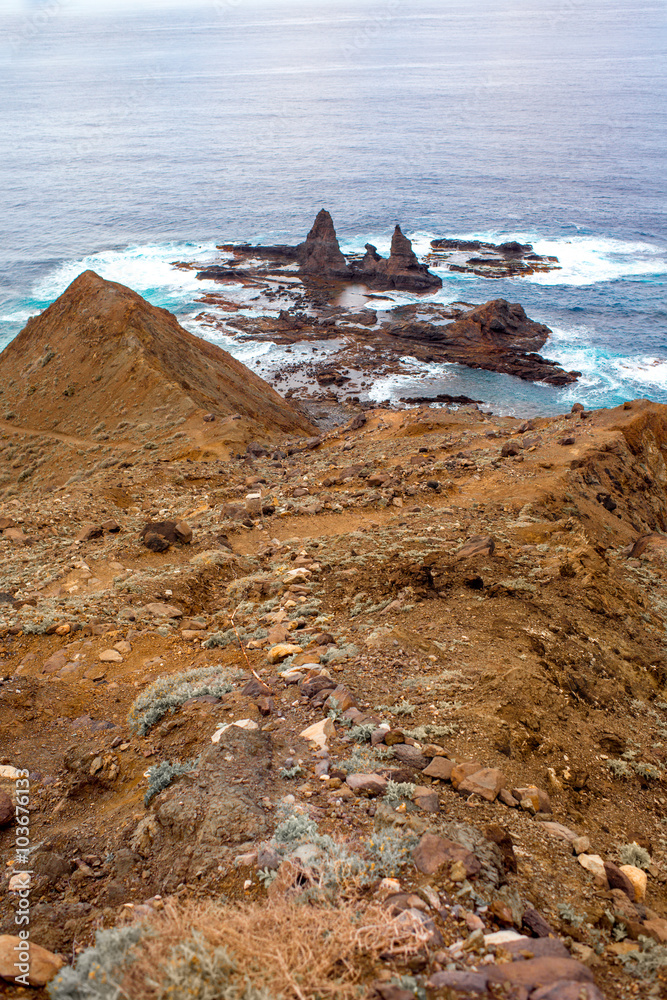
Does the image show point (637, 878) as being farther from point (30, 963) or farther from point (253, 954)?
point (30, 963)

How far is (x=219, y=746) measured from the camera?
5.98 metres

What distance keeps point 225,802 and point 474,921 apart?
7.30ft

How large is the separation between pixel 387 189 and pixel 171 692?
271 feet

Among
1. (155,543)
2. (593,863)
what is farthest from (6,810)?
(155,543)

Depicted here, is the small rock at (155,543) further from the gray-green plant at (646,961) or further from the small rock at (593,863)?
the gray-green plant at (646,961)

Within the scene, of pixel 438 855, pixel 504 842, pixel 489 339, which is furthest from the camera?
pixel 489 339

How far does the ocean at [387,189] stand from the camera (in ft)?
155

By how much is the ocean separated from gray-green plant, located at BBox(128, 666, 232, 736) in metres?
32.1

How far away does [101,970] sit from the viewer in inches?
142

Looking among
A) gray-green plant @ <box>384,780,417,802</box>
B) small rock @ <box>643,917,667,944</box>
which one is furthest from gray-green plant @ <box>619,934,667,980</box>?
gray-green plant @ <box>384,780,417,802</box>

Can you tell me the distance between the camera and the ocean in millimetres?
47375

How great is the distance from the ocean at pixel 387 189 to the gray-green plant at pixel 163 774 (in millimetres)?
33920

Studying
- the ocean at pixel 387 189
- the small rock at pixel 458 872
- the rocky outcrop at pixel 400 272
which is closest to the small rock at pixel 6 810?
the small rock at pixel 458 872

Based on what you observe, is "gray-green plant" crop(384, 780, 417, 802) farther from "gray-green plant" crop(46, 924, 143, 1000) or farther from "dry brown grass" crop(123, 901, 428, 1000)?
"gray-green plant" crop(46, 924, 143, 1000)
